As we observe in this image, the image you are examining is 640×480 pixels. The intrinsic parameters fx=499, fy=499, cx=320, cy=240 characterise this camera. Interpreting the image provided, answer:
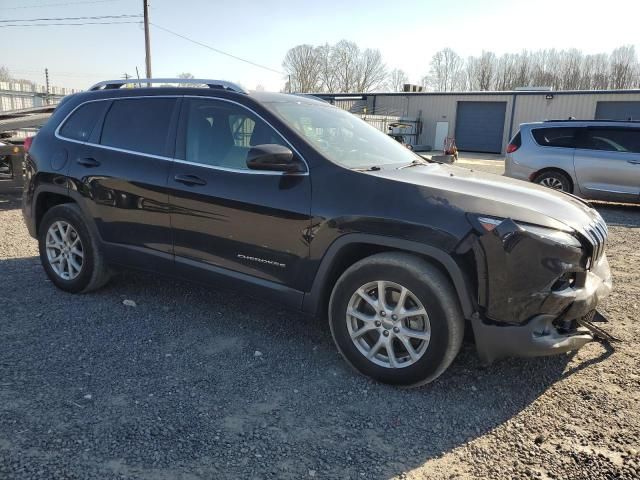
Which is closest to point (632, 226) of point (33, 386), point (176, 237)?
point (176, 237)

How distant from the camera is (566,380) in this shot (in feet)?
10.5

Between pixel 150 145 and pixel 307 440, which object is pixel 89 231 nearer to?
pixel 150 145

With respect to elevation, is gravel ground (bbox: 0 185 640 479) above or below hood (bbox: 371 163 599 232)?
below

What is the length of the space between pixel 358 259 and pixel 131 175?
202 centimetres

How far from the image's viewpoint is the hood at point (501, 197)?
278 centimetres

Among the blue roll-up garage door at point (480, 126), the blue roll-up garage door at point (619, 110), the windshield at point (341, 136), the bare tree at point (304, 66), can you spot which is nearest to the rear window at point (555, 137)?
the windshield at point (341, 136)

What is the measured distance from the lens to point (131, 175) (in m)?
4.00

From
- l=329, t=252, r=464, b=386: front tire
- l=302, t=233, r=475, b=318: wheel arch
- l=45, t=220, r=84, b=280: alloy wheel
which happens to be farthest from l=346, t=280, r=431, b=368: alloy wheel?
l=45, t=220, r=84, b=280: alloy wheel

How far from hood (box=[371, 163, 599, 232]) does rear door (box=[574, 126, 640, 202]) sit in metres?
7.04

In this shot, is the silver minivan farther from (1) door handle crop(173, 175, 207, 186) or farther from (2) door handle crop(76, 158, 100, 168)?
(2) door handle crop(76, 158, 100, 168)

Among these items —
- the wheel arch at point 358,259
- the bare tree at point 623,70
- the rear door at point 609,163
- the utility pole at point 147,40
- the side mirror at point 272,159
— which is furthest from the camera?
the bare tree at point 623,70

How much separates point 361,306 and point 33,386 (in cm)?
204

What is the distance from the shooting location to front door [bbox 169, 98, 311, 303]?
328 centimetres

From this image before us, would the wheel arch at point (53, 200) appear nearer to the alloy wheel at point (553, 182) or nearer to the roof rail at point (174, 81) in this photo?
the roof rail at point (174, 81)
